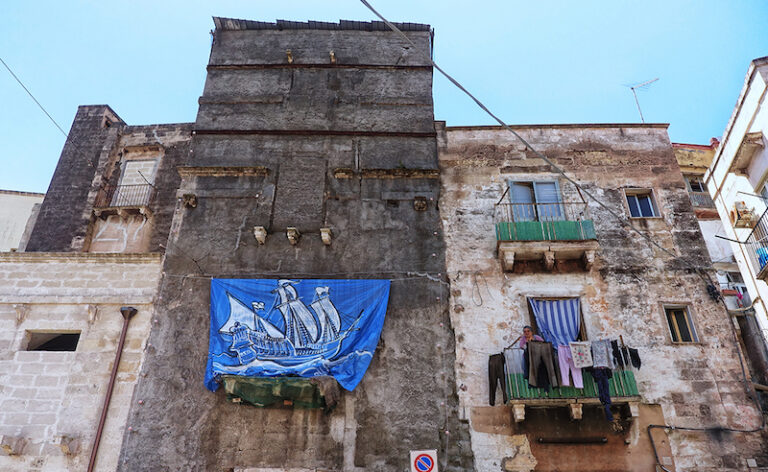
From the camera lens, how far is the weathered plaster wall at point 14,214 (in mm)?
27062

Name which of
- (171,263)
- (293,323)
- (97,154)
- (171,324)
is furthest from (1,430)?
(97,154)

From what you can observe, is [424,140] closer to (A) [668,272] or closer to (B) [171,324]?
(A) [668,272]

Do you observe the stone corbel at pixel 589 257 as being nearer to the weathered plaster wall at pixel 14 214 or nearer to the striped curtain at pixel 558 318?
the striped curtain at pixel 558 318

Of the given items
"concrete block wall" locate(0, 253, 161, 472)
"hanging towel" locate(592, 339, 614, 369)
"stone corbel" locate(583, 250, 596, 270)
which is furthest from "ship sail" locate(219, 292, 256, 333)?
"stone corbel" locate(583, 250, 596, 270)

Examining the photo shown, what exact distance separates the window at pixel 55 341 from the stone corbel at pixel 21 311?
0.53 meters

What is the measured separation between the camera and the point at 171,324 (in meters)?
13.7

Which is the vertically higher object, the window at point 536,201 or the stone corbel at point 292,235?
the window at point 536,201

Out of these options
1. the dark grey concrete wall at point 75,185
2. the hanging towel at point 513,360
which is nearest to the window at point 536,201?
the hanging towel at point 513,360

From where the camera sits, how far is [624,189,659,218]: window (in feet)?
50.3

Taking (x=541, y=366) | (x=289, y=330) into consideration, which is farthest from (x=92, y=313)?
(x=541, y=366)

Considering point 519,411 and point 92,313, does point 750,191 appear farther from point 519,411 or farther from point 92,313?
point 92,313

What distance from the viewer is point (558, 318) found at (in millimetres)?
13484

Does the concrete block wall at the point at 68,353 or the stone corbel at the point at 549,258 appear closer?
the concrete block wall at the point at 68,353

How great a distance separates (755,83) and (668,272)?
7.26 metres
